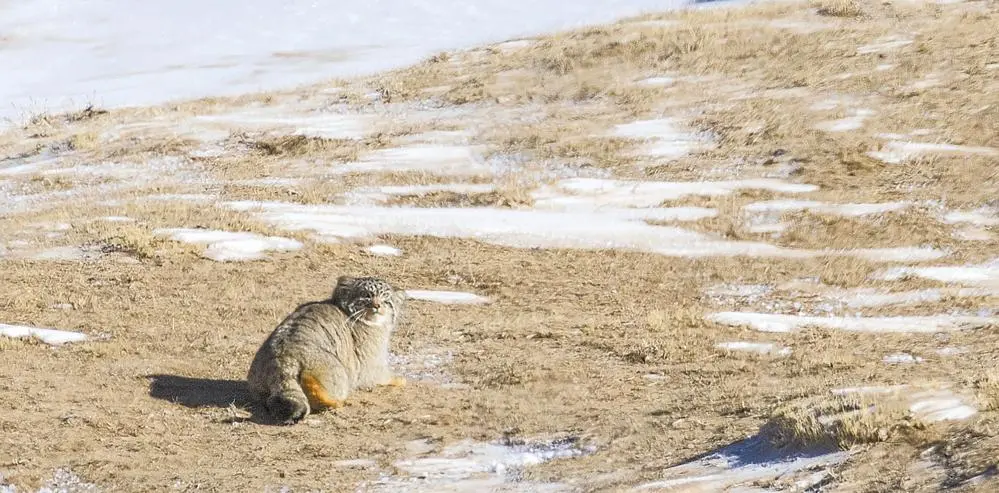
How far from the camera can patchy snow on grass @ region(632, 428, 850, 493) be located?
7734 millimetres

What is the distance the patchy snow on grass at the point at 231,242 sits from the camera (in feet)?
62.8

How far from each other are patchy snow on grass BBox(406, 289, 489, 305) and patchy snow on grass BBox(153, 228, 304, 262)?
122 inches

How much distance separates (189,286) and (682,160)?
11.4m

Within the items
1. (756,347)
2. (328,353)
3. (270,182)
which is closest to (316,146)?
(270,182)

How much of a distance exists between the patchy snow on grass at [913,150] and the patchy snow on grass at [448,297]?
10525 millimetres

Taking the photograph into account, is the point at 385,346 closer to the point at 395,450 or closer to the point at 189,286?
the point at 395,450

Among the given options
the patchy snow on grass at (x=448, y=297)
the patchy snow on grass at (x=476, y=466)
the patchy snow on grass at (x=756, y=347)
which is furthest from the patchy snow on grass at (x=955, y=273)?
the patchy snow on grass at (x=476, y=466)

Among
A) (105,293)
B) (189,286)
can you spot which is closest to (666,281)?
(189,286)

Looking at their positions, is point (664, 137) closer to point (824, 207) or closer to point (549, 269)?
point (824, 207)

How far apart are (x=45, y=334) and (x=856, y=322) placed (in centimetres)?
1030

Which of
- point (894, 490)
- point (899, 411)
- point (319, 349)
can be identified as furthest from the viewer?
point (319, 349)

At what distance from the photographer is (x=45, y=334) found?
14852mm

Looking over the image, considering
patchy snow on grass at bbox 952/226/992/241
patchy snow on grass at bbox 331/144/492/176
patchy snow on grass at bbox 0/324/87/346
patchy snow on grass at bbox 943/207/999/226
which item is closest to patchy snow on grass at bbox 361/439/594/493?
patchy snow on grass at bbox 0/324/87/346

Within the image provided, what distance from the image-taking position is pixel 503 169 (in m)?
25.2
